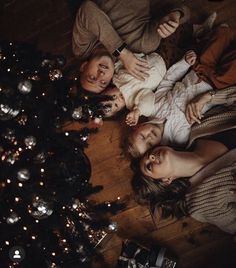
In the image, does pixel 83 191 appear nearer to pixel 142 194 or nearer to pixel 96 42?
pixel 142 194

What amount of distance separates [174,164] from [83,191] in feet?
→ 1.56

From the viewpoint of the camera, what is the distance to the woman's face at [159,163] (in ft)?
6.22

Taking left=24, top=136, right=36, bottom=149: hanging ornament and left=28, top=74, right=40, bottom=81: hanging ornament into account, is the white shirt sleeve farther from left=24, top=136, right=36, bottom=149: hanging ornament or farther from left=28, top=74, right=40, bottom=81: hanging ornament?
left=24, top=136, right=36, bottom=149: hanging ornament

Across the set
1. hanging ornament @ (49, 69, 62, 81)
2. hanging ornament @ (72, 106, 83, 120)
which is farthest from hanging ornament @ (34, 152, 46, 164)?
hanging ornament @ (49, 69, 62, 81)

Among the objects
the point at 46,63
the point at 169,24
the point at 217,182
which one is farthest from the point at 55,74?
the point at 217,182

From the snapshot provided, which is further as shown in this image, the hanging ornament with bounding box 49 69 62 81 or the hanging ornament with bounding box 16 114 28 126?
the hanging ornament with bounding box 49 69 62 81

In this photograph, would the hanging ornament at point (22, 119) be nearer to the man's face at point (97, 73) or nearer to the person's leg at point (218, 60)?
the man's face at point (97, 73)

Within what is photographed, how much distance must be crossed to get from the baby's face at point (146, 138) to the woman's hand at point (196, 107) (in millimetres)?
172

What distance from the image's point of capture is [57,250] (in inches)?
61.7

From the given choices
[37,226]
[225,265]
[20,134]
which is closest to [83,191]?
[37,226]

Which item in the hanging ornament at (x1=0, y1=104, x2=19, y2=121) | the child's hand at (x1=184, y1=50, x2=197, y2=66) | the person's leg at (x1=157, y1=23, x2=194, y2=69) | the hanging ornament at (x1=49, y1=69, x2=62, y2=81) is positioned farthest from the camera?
the person's leg at (x1=157, y1=23, x2=194, y2=69)

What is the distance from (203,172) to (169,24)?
719mm

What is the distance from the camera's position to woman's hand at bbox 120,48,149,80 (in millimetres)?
1972

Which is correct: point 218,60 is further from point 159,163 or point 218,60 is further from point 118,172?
point 118,172
